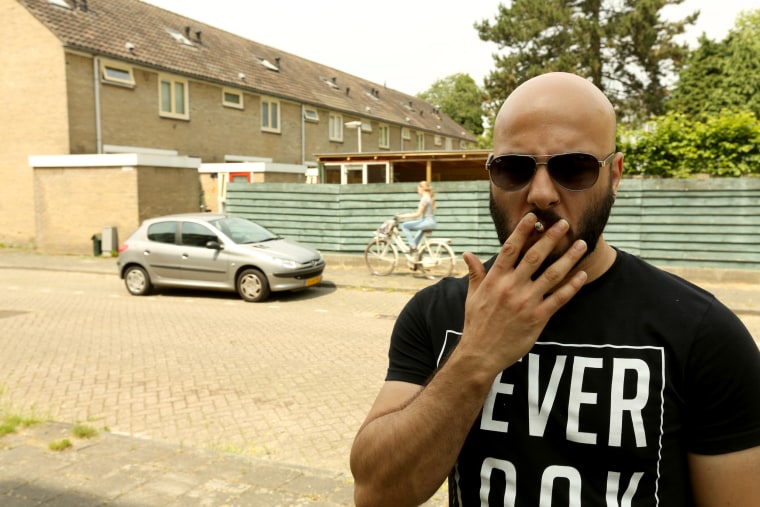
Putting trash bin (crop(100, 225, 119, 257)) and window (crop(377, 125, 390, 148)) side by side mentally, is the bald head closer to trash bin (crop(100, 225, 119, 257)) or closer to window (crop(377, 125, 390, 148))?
trash bin (crop(100, 225, 119, 257))

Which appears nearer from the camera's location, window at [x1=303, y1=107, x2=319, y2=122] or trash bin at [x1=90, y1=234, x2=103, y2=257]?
trash bin at [x1=90, y1=234, x2=103, y2=257]

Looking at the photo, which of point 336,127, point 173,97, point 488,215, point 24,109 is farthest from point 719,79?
point 24,109

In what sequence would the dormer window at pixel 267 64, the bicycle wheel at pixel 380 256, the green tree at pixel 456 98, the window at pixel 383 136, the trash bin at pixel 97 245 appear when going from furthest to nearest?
1. the green tree at pixel 456 98
2. the window at pixel 383 136
3. the dormer window at pixel 267 64
4. the trash bin at pixel 97 245
5. the bicycle wheel at pixel 380 256

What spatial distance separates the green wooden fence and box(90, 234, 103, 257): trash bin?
4402 mm

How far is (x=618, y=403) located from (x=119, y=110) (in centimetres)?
2310

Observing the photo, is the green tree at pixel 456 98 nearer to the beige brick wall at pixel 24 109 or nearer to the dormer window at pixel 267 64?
the dormer window at pixel 267 64

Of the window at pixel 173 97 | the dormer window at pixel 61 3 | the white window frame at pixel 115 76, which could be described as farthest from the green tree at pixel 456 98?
the dormer window at pixel 61 3

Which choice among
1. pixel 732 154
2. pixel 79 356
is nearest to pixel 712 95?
pixel 732 154

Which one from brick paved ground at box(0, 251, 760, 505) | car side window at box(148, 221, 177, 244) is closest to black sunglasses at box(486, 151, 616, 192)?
brick paved ground at box(0, 251, 760, 505)

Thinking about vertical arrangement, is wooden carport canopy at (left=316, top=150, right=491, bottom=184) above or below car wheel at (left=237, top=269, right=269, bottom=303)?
above

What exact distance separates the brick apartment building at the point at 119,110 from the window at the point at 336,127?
3.05 meters

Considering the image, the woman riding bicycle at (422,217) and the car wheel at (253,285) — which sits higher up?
the woman riding bicycle at (422,217)

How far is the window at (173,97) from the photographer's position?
23953 millimetres

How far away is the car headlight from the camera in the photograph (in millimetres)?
11078
